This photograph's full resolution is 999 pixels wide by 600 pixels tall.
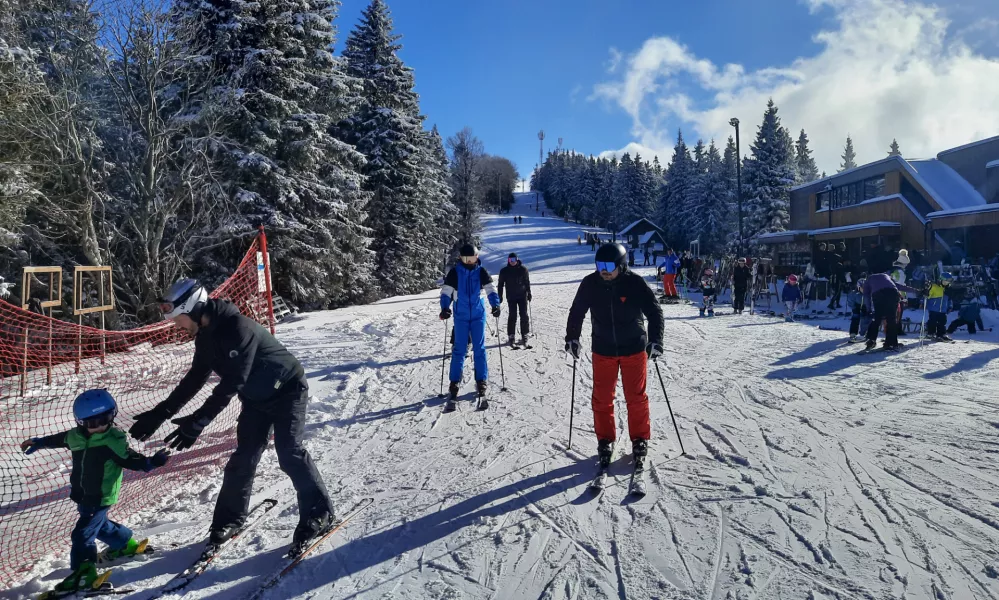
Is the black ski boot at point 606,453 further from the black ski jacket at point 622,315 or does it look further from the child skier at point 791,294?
the child skier at point 791,294

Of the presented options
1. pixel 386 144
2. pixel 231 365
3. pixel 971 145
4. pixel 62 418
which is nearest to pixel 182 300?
pixel 231 365

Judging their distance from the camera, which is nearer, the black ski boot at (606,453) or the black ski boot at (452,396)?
the black ski boot at (606,453)

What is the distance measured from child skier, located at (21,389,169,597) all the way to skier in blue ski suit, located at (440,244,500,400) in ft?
12.5

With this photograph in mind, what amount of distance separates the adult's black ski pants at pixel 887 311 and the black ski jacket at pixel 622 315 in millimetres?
6777

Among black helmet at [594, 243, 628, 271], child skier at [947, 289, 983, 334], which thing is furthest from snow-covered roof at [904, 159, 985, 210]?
black helmet at [594, 243, 628, 271]

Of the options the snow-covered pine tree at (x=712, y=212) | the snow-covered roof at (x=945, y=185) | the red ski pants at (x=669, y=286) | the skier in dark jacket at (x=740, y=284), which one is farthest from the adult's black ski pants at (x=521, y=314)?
the snow-covered pine tree at (x=712, y=212)

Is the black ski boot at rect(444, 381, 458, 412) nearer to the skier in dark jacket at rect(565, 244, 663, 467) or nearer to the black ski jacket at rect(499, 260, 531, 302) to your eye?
the skier in dark jacket at rect(565, 244, 663, 467)

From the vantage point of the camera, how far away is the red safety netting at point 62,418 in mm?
4019

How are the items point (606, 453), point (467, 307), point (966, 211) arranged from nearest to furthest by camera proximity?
point (606, 453)
point (467, 307)
point (966, 211)

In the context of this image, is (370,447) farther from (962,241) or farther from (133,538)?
(962,241)

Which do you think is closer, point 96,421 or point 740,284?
point 96,421

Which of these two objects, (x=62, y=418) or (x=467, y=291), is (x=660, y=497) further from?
(x=62, y=418)

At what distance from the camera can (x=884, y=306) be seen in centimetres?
876

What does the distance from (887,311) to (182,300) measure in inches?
407
